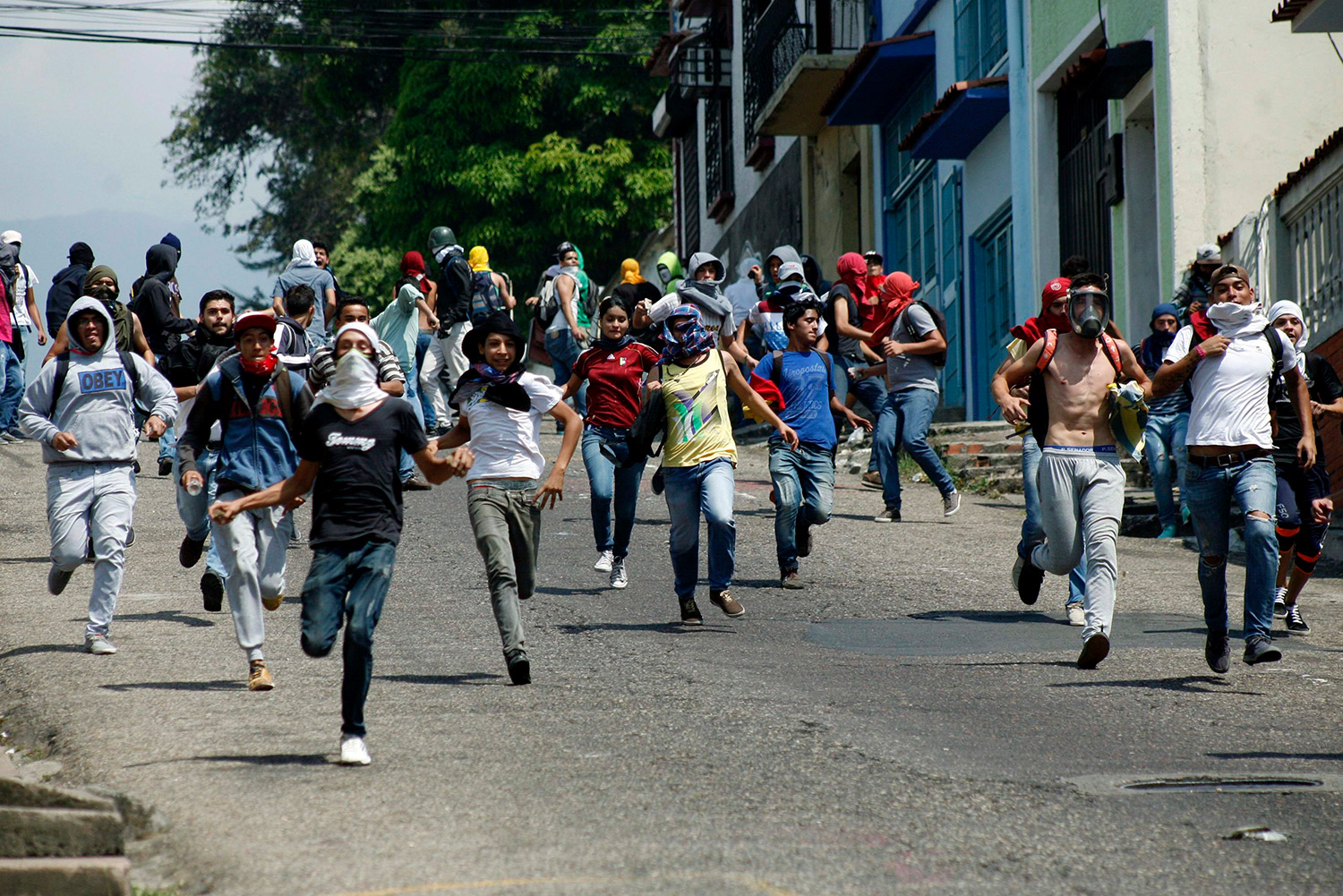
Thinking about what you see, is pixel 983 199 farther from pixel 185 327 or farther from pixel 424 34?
pixel 424 34

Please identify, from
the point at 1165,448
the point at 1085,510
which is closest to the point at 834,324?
the point at 1165,448

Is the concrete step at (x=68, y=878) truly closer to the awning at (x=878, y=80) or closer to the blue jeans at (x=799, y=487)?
the blue jeans at (x=799, y=487)

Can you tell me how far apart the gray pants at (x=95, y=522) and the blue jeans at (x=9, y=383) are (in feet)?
30.9

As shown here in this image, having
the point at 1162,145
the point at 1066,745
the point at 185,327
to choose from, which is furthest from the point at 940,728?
the point at 1162,145

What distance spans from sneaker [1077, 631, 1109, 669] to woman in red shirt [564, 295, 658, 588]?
3574mm

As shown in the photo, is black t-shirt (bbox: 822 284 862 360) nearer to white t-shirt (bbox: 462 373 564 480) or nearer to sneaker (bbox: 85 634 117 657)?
white t-shirt (bbox: 462 373 564 480)

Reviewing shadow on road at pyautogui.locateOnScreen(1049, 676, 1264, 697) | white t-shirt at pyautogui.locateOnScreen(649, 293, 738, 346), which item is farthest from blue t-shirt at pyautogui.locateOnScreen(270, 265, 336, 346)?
shadow on road at pyautogui.locateOnScreen(1049, 676, 1264, 697)

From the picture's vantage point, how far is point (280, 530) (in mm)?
8523

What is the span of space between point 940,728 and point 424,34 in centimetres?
3748

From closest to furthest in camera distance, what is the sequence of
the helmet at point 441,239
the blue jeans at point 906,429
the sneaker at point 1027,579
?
the sneaker at point 1027,579
the blue jeans at point 906,429
the helmet at point 441,239

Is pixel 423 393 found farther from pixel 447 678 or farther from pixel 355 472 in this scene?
pixel 355 472

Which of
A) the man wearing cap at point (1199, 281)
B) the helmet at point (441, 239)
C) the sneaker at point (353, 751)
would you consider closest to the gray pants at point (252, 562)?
the sneaker at point (353, 751)

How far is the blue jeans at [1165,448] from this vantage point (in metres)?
13.2

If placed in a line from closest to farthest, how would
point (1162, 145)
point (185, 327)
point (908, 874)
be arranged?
point (908, 874), point (185, 327), point (1162, 145)
